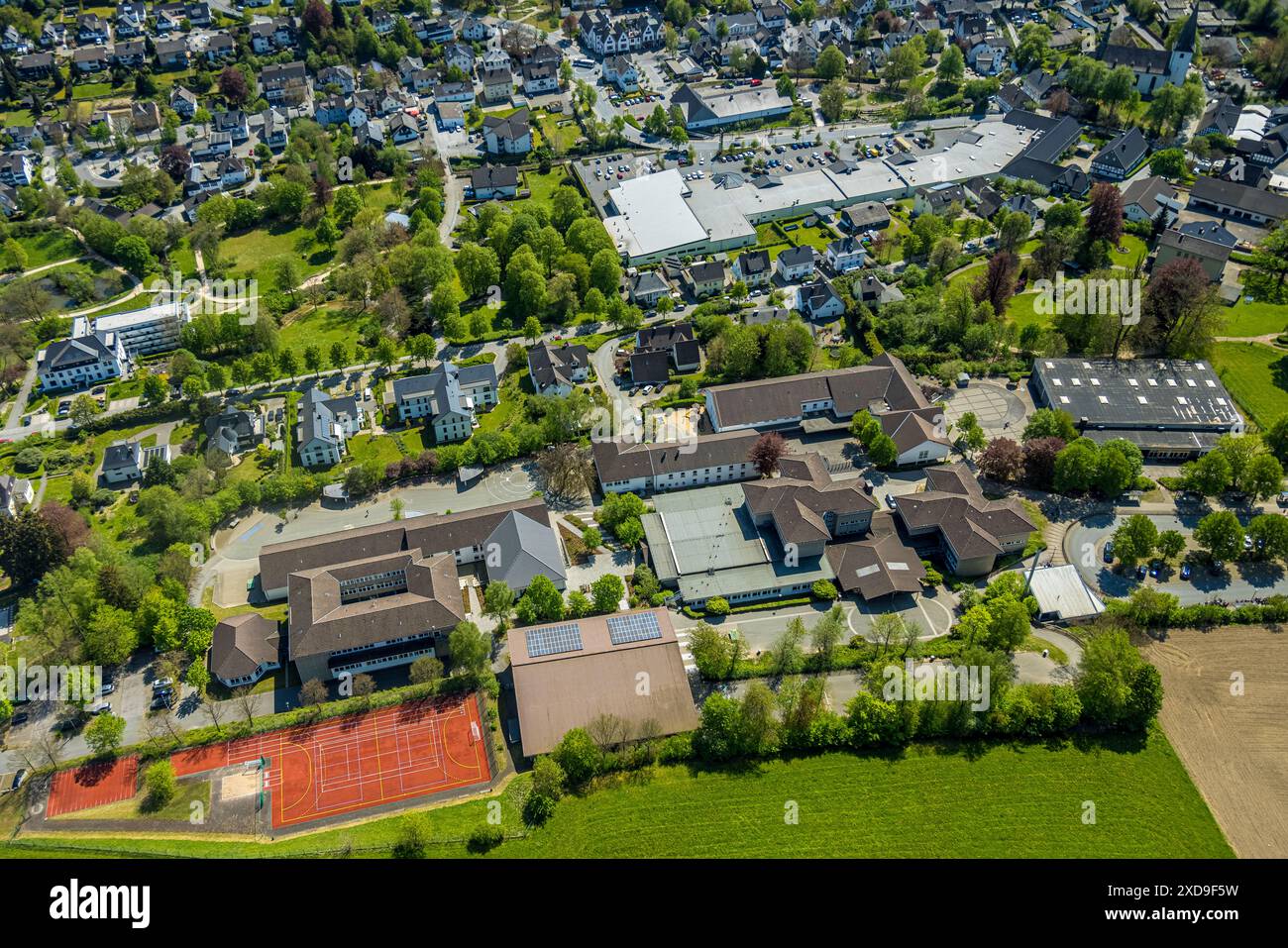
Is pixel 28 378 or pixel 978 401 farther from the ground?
pixel 978 401

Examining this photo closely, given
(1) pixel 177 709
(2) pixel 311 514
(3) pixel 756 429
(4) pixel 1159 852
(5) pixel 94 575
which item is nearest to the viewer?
(4) pixel 1159 852

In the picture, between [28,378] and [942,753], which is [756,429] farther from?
[28,378]

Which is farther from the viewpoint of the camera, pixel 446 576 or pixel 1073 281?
pixel 1073 281

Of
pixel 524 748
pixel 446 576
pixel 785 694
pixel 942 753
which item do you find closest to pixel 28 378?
pixel 446 576

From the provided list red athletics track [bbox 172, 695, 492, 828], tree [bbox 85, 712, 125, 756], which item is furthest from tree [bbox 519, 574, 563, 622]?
tree [bbox 85, 712, 125, 756]

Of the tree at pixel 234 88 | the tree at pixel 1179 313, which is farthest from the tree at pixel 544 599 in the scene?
the tree at pixel 234 88

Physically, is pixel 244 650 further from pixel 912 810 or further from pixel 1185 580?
pixel 1185 580

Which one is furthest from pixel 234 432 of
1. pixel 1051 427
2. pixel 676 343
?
pixel 1051 427
